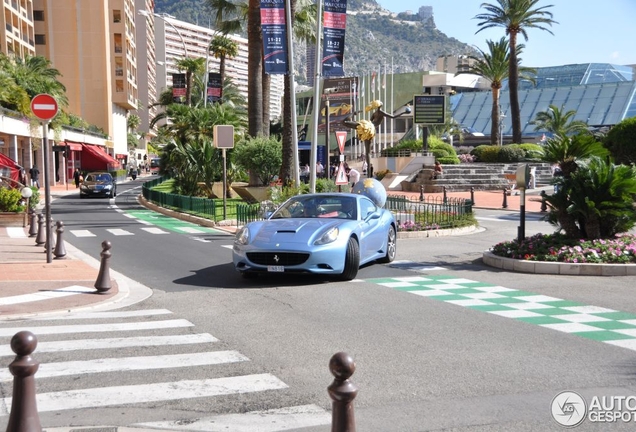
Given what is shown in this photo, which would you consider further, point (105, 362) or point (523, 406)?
point (105, 362)

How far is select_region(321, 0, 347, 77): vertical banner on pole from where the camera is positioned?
2195cm

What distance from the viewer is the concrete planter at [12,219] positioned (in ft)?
76.9

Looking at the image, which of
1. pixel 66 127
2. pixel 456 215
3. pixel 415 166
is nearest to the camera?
pixel 456 215

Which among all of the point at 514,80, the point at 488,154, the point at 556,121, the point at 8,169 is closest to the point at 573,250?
the point at 8,169

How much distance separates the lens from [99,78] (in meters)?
81.9

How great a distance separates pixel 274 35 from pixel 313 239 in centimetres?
1232

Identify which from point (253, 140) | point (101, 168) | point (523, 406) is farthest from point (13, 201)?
point (101, 168)

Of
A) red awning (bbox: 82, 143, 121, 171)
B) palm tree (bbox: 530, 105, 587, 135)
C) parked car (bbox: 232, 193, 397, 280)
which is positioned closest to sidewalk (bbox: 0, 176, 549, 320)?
parked car (bbox: 232, 193, 397, 280)

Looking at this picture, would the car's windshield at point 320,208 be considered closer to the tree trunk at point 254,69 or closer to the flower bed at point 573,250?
the flower bed at point 573,250

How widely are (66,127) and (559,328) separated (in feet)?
195

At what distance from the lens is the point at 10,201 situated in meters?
24.0

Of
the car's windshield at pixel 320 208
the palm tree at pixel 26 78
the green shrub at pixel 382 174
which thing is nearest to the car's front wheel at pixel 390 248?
the car's windshield at pixel 320 208

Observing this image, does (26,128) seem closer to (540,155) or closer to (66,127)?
(66,127)

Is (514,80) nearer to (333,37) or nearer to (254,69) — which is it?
(254,69)
